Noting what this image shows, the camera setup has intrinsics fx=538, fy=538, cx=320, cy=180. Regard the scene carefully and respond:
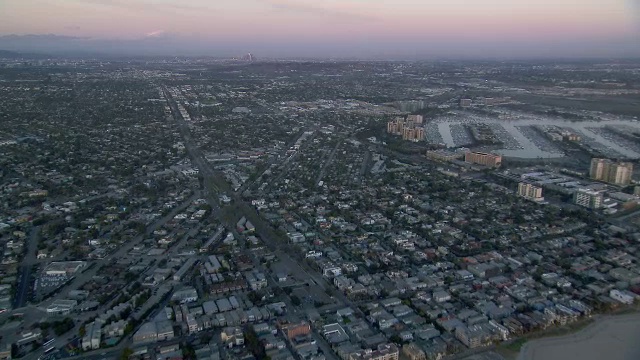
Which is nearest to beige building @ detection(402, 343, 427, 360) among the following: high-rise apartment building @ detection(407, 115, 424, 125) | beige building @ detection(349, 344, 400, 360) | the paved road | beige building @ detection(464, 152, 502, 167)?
beige building @ detection(349, 344, 400, 360)

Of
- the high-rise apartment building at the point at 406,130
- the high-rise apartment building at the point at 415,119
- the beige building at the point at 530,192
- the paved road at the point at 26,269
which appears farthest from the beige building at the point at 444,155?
the paved road at the point at 26,269

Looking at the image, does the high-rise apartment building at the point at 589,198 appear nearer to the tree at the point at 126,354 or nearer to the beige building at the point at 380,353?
the beige building at the point at 380,353

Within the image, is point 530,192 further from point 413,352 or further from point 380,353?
point 380,353

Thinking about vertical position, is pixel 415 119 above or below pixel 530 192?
above

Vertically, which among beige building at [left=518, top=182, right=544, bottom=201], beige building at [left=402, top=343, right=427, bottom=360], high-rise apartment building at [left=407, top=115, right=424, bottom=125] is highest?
high-rise apartment building at [left=407, top=115, right=424, bottom=125]

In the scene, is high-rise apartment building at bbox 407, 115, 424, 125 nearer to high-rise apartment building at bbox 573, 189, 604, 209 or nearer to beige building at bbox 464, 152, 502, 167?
beige building at bbox 464, 152, 502, 167

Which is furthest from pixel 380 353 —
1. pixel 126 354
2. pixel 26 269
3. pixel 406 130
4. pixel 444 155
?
pixel 406 130
